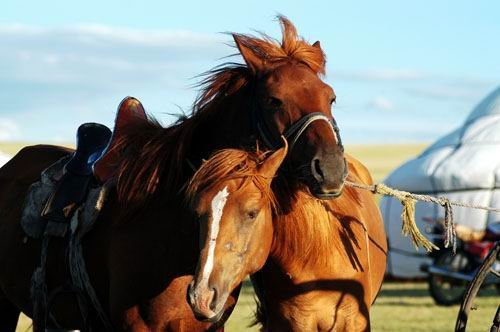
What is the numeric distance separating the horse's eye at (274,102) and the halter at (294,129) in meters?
0.08

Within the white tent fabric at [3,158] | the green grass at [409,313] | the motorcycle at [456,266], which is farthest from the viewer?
the motorcycle at [456,266]

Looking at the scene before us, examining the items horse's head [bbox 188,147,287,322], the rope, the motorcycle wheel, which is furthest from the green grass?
horse's head [bbox 188,147,287,322]

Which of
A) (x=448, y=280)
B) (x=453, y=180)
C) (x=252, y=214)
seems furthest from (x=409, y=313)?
(x=252, y=214)

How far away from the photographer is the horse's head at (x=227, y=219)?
4.27m

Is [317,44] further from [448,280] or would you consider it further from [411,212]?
[448,280]

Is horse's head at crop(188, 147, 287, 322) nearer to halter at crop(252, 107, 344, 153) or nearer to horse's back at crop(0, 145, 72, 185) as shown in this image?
halter at crop(252, 107, 344, 153)

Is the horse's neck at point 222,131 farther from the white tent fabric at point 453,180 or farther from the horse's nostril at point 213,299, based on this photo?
the white tent fabric at point 453,180

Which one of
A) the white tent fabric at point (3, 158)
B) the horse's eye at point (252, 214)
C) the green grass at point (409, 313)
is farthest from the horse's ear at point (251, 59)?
the green grass at point (409, 313)

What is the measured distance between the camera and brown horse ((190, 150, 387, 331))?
4332 millimetres

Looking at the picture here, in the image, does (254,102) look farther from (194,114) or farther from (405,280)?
(405,280)

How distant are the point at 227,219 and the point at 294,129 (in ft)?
1.80

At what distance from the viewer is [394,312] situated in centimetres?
1267

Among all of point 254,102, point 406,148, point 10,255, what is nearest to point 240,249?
point 254,102

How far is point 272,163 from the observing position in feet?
14.8
